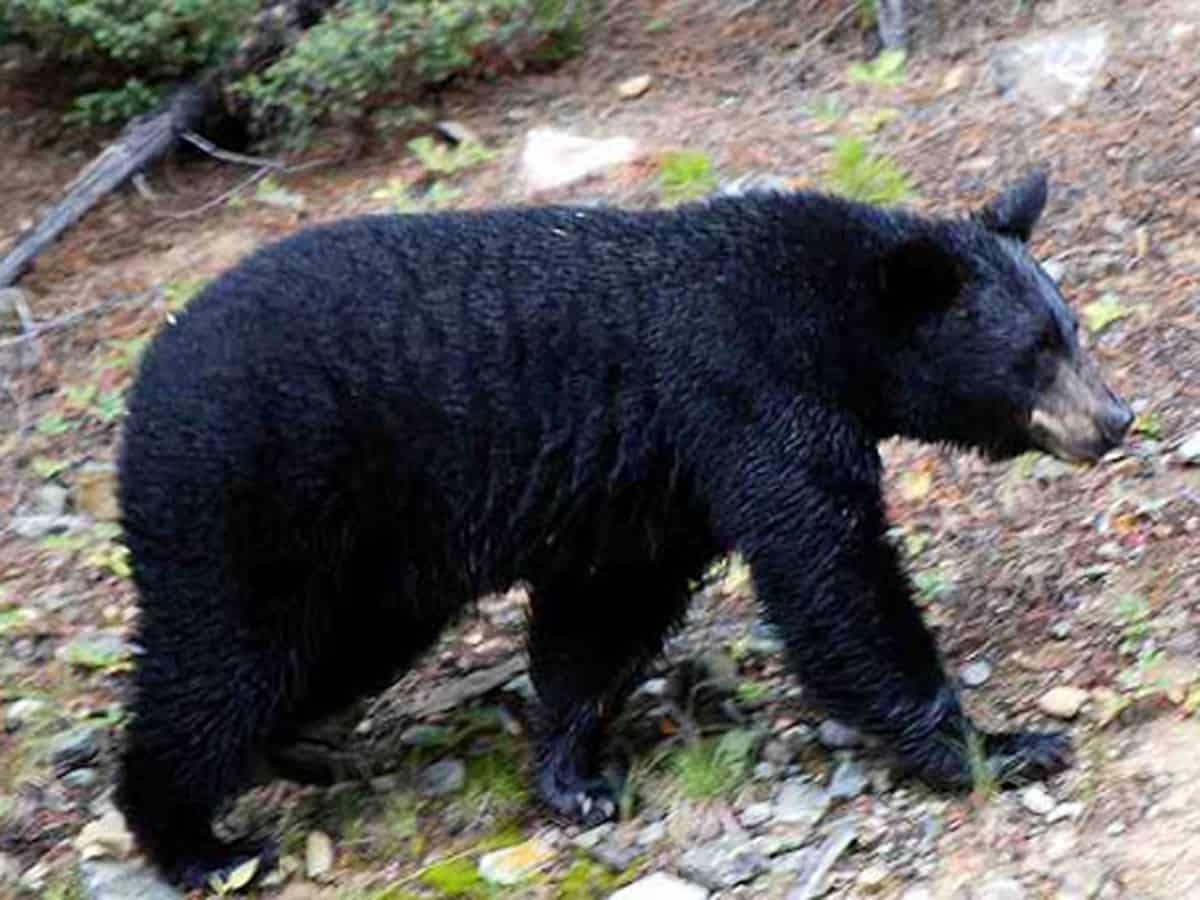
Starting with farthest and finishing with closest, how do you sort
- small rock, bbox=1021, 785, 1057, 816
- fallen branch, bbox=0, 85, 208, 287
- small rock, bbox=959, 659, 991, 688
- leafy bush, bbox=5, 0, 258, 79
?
leafy bush, bbox=5, 0, 258, 79 → fallen branch, bbox=0, 85, 208, 287 → small rock, bbox=959, 659, 991, 688 → small rock, bbox=1021, 785, 1057, 816

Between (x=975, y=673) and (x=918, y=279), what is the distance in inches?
43.8

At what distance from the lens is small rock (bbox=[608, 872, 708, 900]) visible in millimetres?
4809

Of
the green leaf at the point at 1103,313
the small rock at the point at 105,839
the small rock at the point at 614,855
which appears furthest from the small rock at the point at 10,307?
the green leaf at the point at 1103,313

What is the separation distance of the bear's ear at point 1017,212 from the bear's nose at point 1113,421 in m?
0.55

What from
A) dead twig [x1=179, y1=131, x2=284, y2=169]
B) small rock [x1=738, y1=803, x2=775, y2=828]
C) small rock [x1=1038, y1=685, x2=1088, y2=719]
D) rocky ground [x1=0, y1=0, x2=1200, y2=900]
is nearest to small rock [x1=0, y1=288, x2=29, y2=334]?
rocky ground [x1=0, y1=0, x2=1200, y2=900]

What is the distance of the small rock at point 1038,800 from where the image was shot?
4.78 meters

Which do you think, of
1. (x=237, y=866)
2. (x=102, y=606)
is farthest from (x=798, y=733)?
(x=102, y=606)

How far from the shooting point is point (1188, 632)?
5.24 meters

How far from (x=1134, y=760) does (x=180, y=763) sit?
2.34m

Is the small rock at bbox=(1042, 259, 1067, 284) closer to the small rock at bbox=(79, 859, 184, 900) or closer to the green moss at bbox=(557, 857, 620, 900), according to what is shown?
the green moss at bbox=(557, 857, 620, 900)

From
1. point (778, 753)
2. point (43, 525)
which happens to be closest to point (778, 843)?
point (778, 753)

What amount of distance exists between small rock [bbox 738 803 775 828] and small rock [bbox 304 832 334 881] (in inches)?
43.5

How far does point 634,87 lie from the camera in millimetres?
8984

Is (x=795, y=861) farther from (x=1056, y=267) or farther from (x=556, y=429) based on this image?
(x=1056, y=267)
